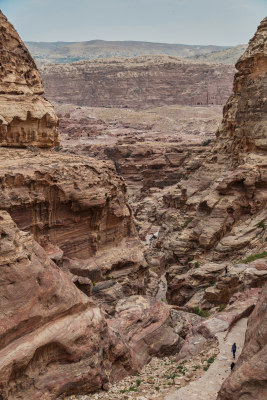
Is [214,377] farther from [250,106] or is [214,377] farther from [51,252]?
[250,106]

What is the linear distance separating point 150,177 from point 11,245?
5146cm

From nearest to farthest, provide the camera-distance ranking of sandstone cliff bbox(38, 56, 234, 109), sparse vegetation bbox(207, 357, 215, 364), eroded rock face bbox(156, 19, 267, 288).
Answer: sparse vegetation bbox(207, 357, 215, 364) → eroded rock face bbox(156, 19, 267, 288) → sandstone cliff bbox(38, 56, 234, 109)

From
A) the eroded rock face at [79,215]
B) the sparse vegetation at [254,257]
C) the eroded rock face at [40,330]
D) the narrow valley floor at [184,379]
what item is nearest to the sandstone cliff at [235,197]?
the sparse vegetation at [254,257]

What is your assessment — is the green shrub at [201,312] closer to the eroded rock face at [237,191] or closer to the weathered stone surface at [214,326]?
the weathered stone surface at [214,326]

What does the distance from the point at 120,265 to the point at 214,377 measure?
1254cm

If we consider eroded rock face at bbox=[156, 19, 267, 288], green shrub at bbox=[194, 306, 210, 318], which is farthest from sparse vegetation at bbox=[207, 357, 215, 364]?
eroded rock face at bbox=[156, 19, 267, 288]

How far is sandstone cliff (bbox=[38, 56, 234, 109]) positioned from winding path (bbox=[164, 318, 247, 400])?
115330 mm

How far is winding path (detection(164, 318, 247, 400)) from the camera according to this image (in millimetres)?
11070

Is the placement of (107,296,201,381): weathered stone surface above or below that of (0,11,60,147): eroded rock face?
below

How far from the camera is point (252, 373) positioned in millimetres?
8711

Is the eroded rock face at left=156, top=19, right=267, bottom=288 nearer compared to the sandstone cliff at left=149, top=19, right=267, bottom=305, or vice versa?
the sandstone cliff at left=149, top=19, right=267, bottom=305

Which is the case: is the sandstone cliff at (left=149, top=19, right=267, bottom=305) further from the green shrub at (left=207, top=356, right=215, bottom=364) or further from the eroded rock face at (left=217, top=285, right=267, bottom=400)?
the eroded rock face at (left=217, top=285, right=267, bottom=400)

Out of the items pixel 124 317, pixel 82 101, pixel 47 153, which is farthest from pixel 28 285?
pixel 82 101

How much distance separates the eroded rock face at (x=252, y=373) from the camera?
28.1 feet
